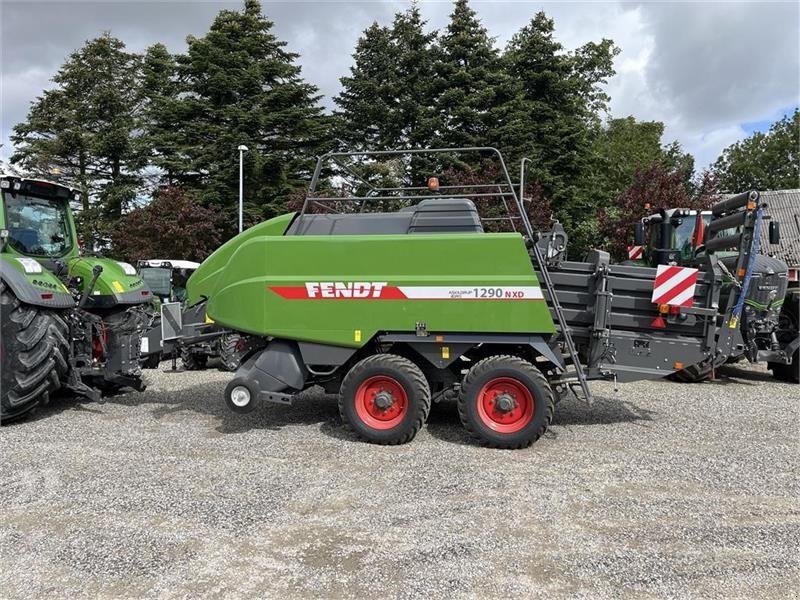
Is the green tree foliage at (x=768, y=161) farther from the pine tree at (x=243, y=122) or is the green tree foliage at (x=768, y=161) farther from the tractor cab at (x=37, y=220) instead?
Answer: the tractor cab at (x=37, y=220)

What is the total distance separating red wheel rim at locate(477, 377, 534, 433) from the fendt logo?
4.31 feet

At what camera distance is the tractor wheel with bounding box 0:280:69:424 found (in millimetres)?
5680

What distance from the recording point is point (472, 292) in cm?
518

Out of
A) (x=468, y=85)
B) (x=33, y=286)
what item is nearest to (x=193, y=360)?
(x=33, y=286)

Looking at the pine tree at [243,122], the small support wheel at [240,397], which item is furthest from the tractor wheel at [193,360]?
the pine tree at [243,122]

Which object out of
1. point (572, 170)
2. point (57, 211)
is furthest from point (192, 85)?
point (57, 211)

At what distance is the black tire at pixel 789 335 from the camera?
28.9ft

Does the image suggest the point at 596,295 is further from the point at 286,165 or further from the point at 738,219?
the point at 286,165

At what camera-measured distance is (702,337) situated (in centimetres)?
552

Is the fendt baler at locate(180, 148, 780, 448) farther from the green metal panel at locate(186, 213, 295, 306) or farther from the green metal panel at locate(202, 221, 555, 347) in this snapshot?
the green metal panel at locate(186, 213, 295, 306)

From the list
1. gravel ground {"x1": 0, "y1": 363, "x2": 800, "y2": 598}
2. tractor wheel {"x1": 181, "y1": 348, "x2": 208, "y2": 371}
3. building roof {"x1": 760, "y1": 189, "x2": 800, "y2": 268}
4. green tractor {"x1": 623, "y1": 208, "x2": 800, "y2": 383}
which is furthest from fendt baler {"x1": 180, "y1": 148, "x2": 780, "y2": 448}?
building roof {"x1": 760, "y1": 189, "x2": 800, "y2": 268}

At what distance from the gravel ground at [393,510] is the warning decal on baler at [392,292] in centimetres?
135

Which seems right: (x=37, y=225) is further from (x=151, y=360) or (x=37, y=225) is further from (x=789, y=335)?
(x=789, y=335)

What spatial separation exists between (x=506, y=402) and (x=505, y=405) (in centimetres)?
3
